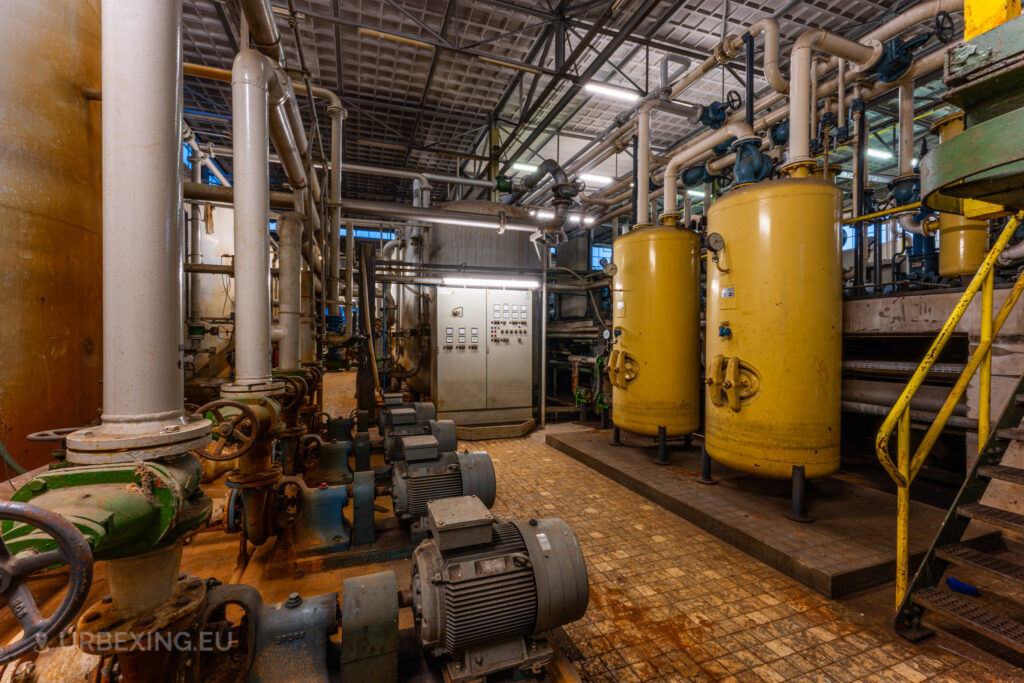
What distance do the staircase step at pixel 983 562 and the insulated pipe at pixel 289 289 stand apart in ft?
15.0

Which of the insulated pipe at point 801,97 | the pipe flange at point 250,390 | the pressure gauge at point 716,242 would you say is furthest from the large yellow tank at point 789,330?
the pipe flange at point 250,390

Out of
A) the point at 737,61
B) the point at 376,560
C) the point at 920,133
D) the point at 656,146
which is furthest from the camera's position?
the point at 656,146

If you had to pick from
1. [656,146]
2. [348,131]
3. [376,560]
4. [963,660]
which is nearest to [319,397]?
[376,560]

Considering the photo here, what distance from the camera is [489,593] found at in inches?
66.2

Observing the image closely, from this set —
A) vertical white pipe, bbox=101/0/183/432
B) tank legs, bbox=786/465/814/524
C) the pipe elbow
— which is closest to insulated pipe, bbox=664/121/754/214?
tank legs, bbox=786/465/814/524

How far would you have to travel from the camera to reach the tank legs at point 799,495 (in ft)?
10.5

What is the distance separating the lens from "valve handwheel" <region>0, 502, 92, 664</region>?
0.78 meters

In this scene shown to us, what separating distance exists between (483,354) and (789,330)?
4.65 metres

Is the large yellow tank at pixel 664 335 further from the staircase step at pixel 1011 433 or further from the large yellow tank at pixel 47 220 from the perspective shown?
the large yellow tank at pixel 47 220

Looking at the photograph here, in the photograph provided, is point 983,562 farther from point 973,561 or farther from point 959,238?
point 959,238

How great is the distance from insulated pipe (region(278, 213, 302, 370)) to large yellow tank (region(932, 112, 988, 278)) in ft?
19.1

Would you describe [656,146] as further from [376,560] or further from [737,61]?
[376,560]

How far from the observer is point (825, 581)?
2.51 metres

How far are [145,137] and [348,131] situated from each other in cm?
813
